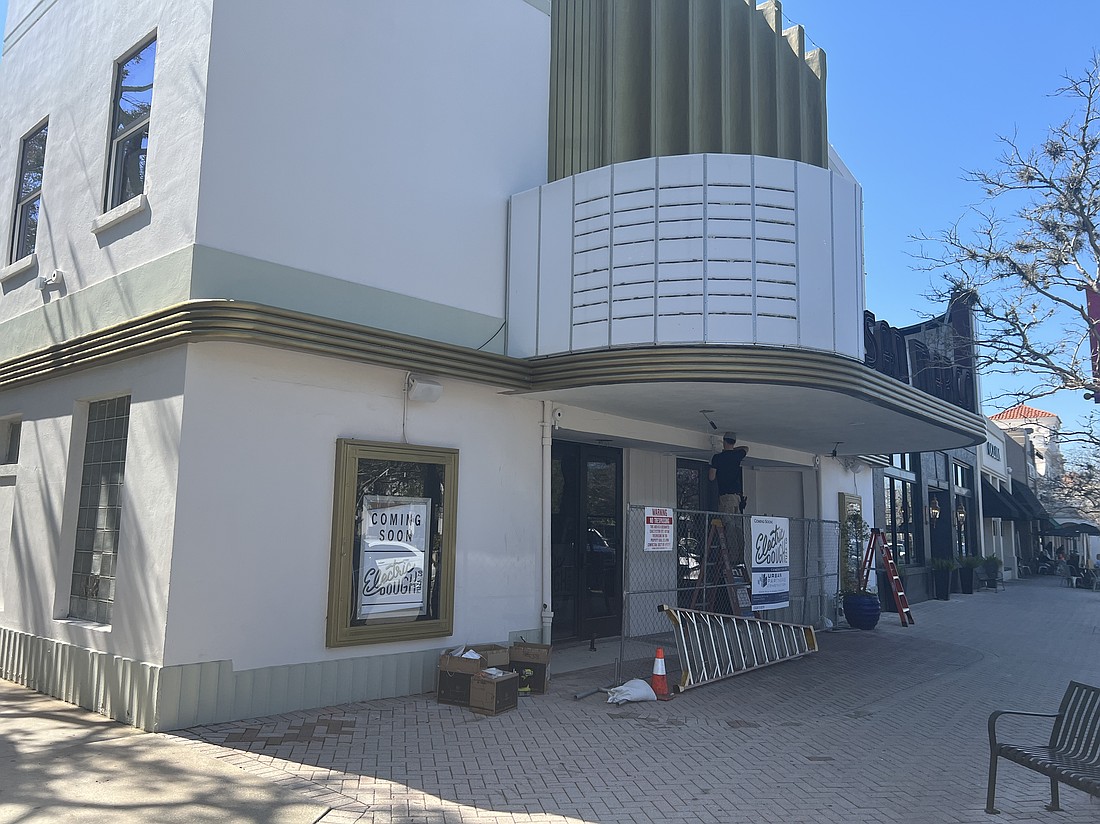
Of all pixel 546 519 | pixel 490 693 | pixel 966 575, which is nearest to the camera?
pixel 490 693

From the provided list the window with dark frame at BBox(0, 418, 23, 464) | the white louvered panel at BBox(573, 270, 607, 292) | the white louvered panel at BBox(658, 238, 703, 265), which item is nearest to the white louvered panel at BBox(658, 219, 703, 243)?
the white louvered panel at BBox(658, 238, 703, 265)

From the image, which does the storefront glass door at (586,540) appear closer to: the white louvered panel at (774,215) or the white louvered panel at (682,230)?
the white louvered panel at (682,230)

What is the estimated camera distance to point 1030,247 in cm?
1085

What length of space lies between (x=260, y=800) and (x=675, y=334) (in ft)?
17.6

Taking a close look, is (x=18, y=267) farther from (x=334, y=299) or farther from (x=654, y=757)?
(x=654, y=757)

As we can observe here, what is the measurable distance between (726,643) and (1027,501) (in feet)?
114

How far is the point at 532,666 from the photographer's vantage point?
834 centimetres

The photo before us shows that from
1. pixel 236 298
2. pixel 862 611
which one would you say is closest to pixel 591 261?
pixel 236 298

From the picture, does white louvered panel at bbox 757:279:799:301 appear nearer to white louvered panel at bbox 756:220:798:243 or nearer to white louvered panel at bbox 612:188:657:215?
white louvered panel at bbox 756:220:798:243

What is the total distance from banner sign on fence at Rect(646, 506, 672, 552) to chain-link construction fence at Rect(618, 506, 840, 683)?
0.11 meters

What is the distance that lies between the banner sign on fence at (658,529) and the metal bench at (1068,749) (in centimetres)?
409

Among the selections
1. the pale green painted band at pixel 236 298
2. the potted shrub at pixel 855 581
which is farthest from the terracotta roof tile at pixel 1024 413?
the pale green painted band at pixel 236 298

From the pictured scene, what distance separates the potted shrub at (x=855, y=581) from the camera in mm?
14305

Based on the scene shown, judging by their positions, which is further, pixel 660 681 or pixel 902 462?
pixel 902 462
